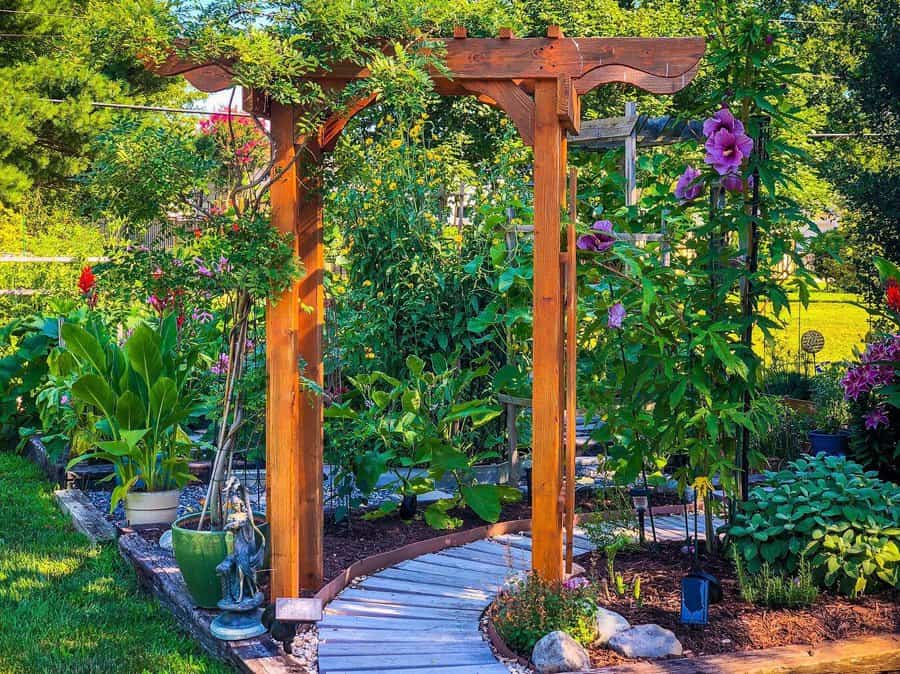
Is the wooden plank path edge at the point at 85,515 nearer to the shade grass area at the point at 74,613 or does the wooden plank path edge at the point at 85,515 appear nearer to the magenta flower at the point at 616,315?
the shade grass area at the point at 74,613

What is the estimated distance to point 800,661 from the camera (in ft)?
11.3

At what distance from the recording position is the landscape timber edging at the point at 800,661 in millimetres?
3348

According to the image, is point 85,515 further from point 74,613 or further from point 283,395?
point 283,395

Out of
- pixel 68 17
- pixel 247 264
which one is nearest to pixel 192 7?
pixel 247 264

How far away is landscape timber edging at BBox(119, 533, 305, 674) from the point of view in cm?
352

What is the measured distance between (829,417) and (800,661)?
166 inches

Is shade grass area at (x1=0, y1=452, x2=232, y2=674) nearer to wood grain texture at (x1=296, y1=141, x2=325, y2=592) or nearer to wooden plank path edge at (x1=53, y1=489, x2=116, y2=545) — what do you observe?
wooden plank path edge at (x1=53, y1=489, x2=116, y2=545)

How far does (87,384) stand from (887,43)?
8.59 metres

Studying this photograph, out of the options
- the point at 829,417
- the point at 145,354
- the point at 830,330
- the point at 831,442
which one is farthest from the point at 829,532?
the point at 830,330

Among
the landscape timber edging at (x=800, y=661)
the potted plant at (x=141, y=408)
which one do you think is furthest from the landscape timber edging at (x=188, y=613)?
the landscape timber edging at (x=800, y=661)

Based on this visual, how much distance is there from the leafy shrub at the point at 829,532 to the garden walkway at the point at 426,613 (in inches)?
33.6

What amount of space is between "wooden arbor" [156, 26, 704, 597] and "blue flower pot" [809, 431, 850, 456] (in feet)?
12.0

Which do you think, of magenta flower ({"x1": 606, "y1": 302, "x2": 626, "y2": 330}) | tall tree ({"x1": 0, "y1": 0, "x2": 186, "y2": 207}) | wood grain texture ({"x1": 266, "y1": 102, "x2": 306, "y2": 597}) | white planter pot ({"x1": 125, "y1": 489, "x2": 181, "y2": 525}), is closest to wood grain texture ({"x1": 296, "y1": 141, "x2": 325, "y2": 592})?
wood grain texture ({"x1": 266, "y1": 102, "x2": 306, "y2": 597})

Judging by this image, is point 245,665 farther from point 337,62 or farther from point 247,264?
point 337,62
